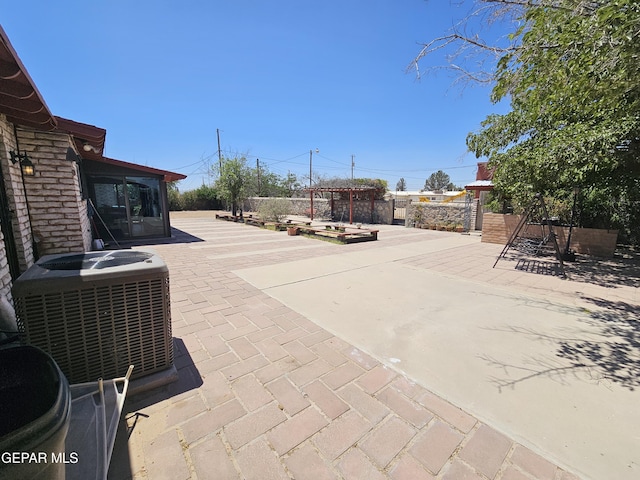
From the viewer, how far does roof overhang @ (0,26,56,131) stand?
1622 mm

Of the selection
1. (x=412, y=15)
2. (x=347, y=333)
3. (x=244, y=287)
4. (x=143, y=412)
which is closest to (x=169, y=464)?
(x=143, y=412)

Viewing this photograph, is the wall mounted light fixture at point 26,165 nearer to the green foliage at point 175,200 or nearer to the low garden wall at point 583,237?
the low garden wall at point 583,237

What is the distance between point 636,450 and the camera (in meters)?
1.69

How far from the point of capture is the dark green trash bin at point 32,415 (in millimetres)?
754

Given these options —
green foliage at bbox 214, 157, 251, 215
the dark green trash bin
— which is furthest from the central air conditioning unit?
green foliage at bbox 214, 157, 251, 215

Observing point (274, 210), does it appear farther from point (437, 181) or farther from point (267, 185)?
point (437, 181)

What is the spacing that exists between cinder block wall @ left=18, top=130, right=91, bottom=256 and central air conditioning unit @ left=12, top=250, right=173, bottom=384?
249cm

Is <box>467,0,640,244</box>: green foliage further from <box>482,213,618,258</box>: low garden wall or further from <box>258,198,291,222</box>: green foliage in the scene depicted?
<box>258,198,291,222</box>: green foliage

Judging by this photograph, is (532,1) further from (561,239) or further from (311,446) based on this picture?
(561,239)

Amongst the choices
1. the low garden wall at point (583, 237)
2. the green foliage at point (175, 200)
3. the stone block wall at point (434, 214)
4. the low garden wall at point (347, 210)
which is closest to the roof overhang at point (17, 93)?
the low garden wall at point (583, 237)

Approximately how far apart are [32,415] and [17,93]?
2.56 m

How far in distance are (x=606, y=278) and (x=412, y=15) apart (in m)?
5.88

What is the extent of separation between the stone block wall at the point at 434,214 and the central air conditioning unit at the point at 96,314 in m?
13.4

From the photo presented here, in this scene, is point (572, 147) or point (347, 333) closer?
point (347, 333)
